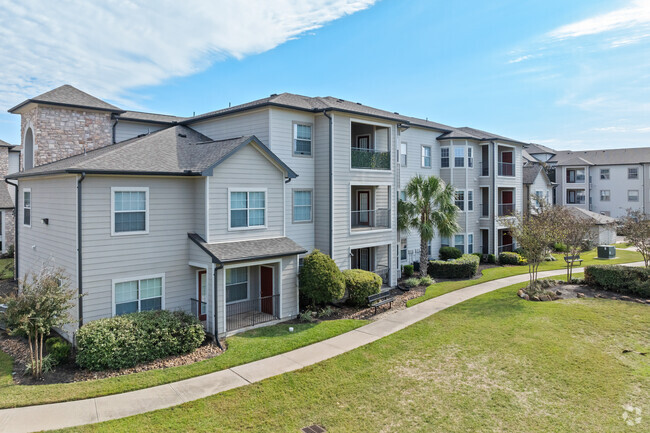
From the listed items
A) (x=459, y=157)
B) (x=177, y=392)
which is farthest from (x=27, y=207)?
(x=459, y=157)

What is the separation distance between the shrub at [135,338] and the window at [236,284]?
320 cm

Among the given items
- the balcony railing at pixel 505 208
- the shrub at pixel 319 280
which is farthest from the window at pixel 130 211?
the balcony railing at pixel 505 208

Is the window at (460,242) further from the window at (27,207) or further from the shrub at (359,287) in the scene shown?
the window at (27,207)

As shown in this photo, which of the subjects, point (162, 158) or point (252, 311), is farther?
point (252, 311)

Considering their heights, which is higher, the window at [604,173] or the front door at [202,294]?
the window at [604,173]

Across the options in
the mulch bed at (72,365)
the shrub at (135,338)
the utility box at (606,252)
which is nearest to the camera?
the mulch bed at (72,365)

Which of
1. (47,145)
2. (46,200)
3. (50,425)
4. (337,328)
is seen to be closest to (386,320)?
(337,328)

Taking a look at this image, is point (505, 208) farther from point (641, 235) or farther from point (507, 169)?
point (641, 235)

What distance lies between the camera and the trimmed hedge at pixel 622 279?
20.3 metres

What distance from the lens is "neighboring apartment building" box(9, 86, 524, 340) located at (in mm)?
14445

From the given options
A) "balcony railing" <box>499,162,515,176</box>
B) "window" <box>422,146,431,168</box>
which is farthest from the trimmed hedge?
"balcony railing" <box>499,162,515,176</box>

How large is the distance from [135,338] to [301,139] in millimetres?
11813

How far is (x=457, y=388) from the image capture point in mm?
10961

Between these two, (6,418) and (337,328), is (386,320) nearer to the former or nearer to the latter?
(337,328)
